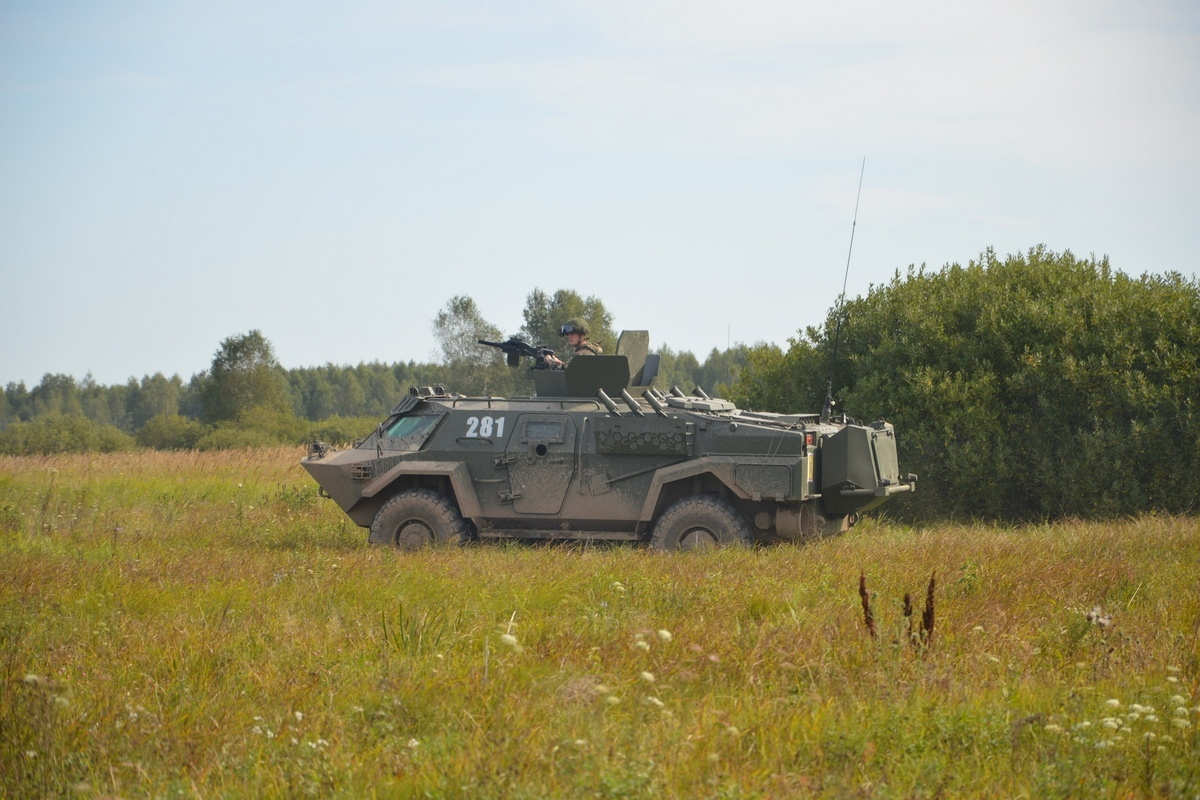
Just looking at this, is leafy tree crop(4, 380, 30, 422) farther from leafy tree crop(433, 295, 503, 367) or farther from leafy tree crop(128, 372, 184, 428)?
leafy tree crop(433, 295, 503, 367)

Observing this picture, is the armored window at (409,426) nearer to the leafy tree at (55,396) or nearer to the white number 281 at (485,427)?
the white number 281 at (485,427)

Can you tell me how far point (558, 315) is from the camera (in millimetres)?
51156

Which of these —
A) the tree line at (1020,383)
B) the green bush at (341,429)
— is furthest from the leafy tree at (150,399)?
the tree line at (1020,383)

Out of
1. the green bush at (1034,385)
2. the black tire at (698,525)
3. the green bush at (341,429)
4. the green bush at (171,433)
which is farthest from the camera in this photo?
the green bush at (171,433)

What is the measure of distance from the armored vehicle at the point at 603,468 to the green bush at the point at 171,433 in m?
33.5

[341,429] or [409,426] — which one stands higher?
[341,429]

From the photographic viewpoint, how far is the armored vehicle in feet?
33.3

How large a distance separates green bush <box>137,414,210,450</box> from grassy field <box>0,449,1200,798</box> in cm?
3489

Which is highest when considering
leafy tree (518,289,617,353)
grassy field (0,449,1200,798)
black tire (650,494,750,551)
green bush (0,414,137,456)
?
leafy tree (518,289,617,353)

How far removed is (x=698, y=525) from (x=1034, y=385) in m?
6.41

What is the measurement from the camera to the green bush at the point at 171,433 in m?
43.3

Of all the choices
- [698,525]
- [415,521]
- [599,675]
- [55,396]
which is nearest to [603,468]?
[698,525]

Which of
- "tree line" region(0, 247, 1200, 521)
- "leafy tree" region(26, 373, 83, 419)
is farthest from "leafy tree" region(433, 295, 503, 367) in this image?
"leafy tree" region(26, 373, 83, 419)

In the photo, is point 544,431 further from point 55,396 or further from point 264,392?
point 55,396
